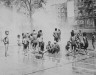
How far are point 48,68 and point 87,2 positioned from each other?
99.8ft

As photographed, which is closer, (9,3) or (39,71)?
(39,71)

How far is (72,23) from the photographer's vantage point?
47.7 meters

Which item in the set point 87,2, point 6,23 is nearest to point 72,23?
point 87,2

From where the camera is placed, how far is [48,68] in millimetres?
11000

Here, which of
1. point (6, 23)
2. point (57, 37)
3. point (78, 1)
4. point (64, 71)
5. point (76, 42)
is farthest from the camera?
point (78, 1)

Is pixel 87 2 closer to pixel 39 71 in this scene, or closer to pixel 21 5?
pixel 21 5

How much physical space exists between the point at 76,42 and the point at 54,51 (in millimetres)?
1989

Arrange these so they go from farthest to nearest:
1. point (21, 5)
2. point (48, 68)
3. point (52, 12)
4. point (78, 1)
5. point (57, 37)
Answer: point (52, 12), point (78, 1), point (21, 5), point (57, 37), point (48, 68)

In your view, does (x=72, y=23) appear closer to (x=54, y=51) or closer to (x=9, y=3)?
(x=9, y=3)

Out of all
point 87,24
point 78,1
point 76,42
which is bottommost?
point 76,42

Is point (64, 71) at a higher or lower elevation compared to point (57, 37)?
lower

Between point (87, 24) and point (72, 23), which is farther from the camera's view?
point (72, 23)

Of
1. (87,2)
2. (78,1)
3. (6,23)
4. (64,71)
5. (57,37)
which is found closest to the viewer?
(64,71)

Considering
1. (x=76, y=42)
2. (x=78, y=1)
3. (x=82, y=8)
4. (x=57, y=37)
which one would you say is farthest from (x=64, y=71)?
(x=78, y=1)
